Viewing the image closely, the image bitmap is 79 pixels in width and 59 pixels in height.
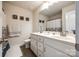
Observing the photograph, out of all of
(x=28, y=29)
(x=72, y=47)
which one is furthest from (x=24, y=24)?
(x=72, y=47)

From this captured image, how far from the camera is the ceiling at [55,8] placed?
1695mm

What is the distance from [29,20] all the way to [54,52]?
115 centimetres

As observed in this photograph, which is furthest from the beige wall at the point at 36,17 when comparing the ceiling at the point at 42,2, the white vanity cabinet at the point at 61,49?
the white vanity cabinet at the point at 61,49

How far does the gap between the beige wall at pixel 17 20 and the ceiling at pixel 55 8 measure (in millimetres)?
441

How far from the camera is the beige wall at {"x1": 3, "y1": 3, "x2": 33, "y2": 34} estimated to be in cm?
190

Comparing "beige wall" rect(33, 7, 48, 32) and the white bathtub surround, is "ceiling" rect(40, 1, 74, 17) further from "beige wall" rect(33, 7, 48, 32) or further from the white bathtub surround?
the white bathtub surround

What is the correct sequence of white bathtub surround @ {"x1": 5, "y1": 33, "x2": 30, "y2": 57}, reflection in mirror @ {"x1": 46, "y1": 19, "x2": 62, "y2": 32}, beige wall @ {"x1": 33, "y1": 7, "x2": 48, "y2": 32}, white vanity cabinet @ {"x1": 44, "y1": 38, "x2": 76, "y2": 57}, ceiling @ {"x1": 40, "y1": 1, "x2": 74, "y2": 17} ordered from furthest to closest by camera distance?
beige wall @ {"x1": 33, "y1": 7, "x2": 48, "y2": 32} < white bathtub surround @ {"x1": 5, "y1": 33, "x2": 30, "y2": 57} < reflection in mirror @ {"x1": 46, "y1": 19, "x2": 62, "y2": 32} < ceiling @ {"x1": 40, "y1": 1, "x2": 74, "y2": 17} < white vanity cabinet @ {"x1": 44, "y1": 38, "x2": 76, "y2": 57}

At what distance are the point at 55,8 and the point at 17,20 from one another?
3.30ft

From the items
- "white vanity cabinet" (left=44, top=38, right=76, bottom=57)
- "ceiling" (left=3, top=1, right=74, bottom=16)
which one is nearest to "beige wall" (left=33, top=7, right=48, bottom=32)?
"ceiling" (left=3, top=1, right=74, bottom=16)

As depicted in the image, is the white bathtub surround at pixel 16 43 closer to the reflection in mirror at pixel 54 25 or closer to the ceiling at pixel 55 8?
the reflection in mirror at pixel 54 25

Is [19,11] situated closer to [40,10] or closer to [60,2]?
[40,10]

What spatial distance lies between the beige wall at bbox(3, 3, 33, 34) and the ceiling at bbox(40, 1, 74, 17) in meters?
0.44

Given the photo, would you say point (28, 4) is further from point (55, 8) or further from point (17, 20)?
point (55, 8)

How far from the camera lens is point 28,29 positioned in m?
2.11
